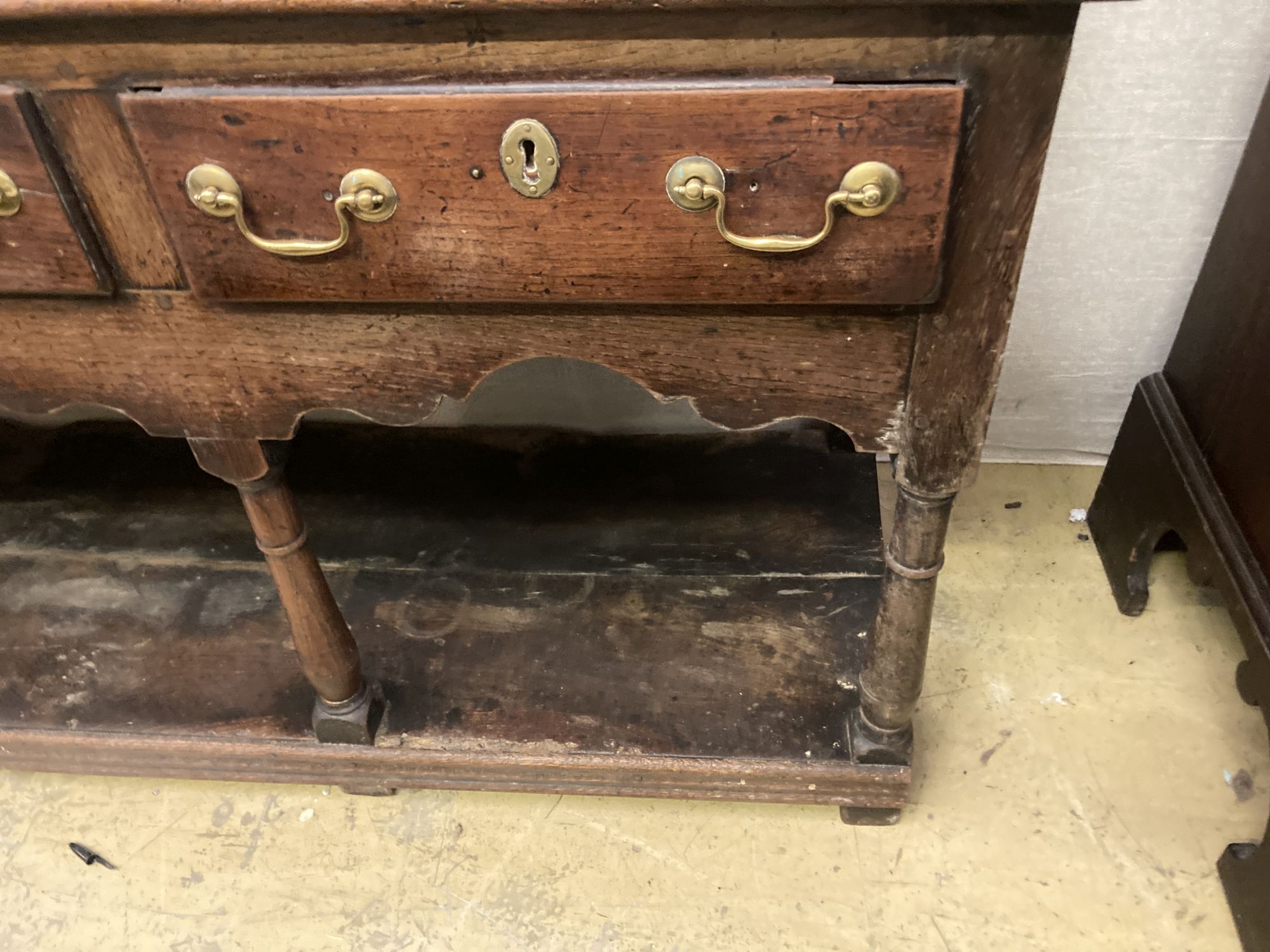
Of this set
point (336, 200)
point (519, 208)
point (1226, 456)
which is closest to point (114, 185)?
→ point (336, 200)

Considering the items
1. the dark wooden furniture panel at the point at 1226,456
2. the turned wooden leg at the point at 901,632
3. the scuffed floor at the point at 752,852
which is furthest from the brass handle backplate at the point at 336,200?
the dark wooden furniture panel at the point at 1226,456

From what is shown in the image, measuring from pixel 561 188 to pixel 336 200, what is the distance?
156 mm

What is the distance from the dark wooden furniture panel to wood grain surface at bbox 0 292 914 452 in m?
0.59

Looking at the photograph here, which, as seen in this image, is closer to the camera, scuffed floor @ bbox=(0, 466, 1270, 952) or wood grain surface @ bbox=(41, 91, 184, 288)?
wood grain surface @ bbox=(41, 91, 184, 288)

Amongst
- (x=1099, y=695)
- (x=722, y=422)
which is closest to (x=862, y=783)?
(x=1099, y=695)

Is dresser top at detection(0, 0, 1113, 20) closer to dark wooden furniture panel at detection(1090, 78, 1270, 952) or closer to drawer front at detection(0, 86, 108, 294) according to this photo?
drawer front at detection(0, 86, 108, 294)

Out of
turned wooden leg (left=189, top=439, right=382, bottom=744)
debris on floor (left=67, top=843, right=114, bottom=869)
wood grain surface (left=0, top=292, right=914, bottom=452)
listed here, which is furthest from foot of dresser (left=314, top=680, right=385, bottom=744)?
wood grain surface (left=0, top=292, right=914, bottom=452)

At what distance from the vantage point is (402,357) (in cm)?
74

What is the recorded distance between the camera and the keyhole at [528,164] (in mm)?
601

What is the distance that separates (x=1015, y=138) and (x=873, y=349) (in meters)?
0.18

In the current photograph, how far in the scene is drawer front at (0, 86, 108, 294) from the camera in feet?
2.07

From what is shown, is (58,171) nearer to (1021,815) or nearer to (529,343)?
(529,343)

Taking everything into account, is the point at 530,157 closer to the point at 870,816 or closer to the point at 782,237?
the point at 782,237

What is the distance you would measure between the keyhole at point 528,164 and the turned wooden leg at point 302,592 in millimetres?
380
